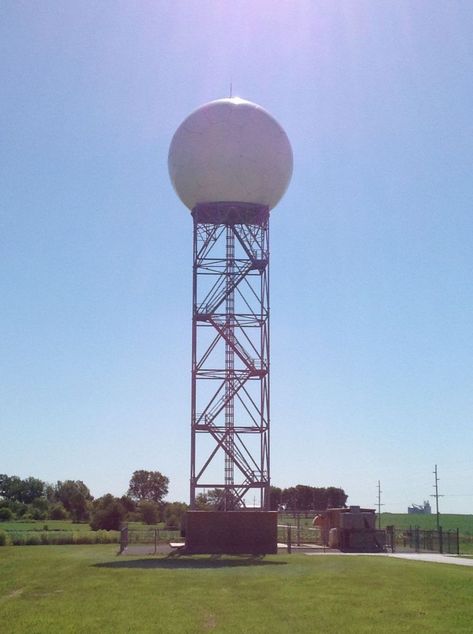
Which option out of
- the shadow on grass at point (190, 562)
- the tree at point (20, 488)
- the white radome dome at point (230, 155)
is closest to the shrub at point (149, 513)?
the white radome dome at point (230, 155)

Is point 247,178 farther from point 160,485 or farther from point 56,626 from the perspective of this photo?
point 160,485

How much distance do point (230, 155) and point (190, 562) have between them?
2092cm

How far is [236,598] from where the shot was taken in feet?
67.7

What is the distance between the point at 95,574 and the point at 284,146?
85.4 feet

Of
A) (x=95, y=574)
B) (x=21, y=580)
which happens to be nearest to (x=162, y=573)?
(x=95, y=574)

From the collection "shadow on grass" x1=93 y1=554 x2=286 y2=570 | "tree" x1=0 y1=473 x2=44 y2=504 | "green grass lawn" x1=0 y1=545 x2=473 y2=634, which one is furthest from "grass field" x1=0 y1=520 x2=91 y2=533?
"tree" x1=0 y1=473 x2=44 y2=504

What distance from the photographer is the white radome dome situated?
43938 mm

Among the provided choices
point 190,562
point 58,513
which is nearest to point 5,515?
point 58,513

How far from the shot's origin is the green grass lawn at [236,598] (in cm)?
1669

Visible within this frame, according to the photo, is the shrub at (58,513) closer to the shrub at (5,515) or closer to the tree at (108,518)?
the shrub at (5,515)

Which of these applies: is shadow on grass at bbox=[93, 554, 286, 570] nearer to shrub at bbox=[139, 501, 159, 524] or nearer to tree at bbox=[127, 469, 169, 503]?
shrub at bbox=[139, 501, 159, 524]

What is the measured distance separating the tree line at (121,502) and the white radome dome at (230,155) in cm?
1582

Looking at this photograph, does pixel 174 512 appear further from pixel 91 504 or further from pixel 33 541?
pixel 91 504

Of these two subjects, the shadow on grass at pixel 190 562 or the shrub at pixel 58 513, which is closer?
the shadow on grass at pixel 190 562
